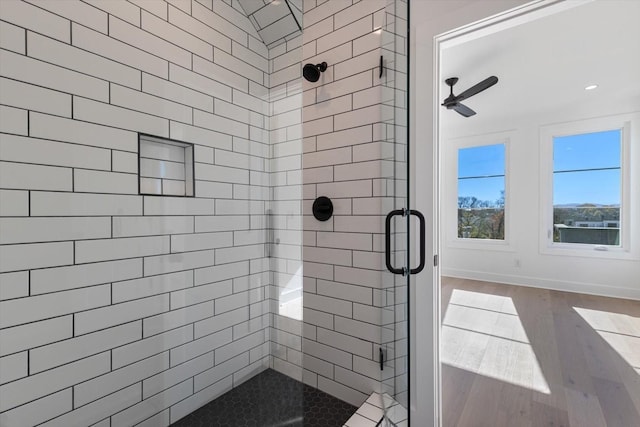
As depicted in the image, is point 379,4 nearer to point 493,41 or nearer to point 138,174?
point 138,174

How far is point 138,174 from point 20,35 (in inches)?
22.4

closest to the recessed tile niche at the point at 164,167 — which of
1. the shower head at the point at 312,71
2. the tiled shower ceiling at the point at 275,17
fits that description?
the shower head at the point at 312,71

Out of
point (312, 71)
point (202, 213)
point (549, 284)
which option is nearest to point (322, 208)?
point (202, 213)

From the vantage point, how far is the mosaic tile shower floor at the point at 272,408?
1.36m

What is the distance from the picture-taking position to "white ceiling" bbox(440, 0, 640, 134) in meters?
2.17

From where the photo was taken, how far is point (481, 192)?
510 cm

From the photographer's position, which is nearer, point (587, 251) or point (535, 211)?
point (587, 251)

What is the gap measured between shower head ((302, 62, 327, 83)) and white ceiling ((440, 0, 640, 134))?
5.25 ft

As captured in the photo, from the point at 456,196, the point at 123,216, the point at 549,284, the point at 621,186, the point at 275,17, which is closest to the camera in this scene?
the point at 123,216

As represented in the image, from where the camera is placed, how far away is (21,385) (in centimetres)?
97

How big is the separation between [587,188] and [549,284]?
158 cm

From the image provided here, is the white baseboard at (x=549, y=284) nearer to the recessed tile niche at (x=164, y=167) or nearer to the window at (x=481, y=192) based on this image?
the window at (x=481, y=192)

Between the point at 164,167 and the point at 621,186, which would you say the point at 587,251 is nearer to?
the point at 621,186

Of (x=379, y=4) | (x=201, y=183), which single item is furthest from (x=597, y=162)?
(x=201, y=183)
